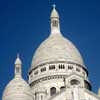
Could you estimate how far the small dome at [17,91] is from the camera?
6744 centimetres

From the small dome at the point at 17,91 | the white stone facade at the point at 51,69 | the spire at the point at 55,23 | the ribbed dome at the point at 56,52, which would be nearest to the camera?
the small dome at the point at 17,91

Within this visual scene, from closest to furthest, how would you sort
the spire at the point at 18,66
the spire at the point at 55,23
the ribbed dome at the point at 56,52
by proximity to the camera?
the spire at the point at 18,66 → the ribbed dome at the point at 56,52 → the spire at the point at 55,23

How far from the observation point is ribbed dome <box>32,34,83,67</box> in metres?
76.9

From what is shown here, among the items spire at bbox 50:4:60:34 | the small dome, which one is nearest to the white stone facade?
the small dome

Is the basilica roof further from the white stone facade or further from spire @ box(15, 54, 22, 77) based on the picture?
spire @ box(15, 54, 22, 77)

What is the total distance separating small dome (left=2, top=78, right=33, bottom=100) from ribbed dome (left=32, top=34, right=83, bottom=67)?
26.5 ft

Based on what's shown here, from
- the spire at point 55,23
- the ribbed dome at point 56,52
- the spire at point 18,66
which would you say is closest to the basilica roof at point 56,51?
the ribbed dome at point 56,52

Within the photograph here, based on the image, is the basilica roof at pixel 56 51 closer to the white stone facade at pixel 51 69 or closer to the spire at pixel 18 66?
the white stone facade at pixel 51 69

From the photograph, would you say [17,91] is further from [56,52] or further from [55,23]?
[55,23]

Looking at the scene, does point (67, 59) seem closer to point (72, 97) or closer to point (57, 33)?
point (57, 33)

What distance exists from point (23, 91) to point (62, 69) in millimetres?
9603

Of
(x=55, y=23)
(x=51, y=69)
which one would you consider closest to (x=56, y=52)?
(x=51, y=69)

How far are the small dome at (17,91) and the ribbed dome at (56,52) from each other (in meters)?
8.08

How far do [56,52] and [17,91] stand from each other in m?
11.7
